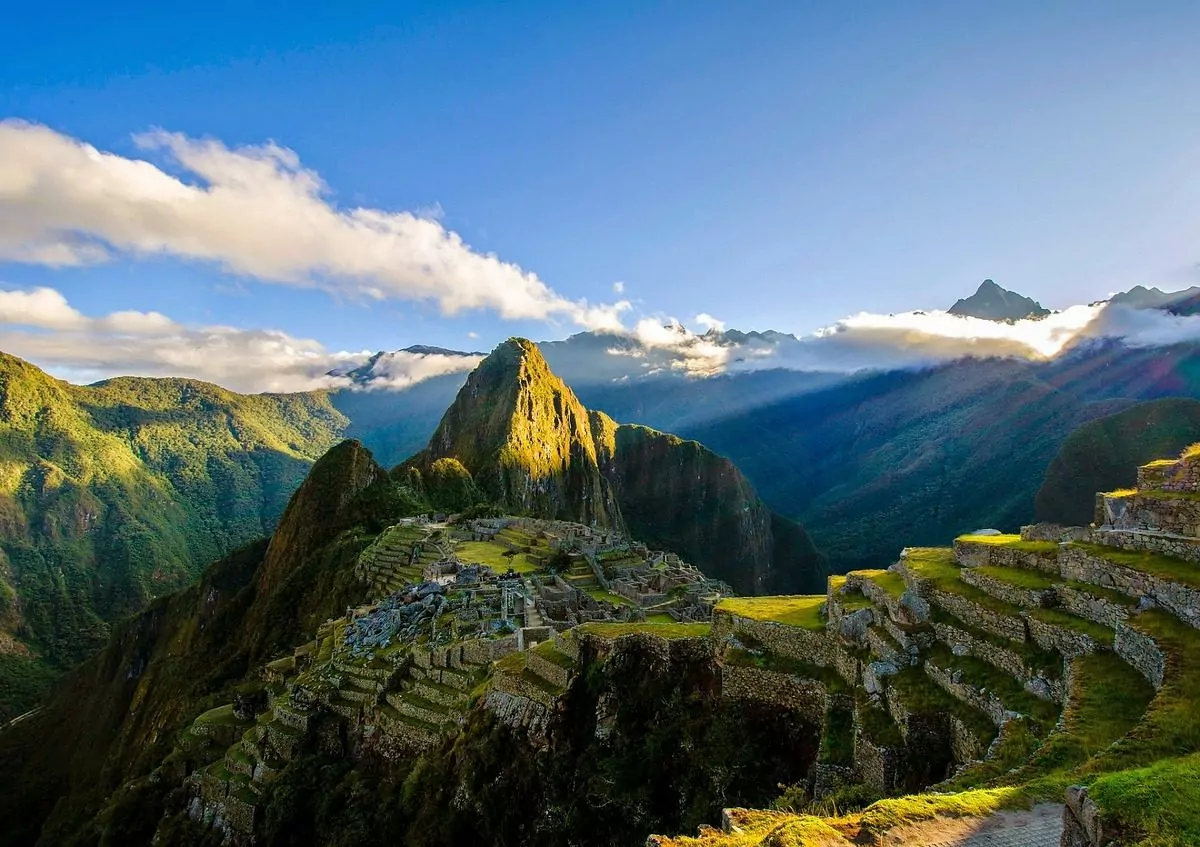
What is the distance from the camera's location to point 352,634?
36781 mm

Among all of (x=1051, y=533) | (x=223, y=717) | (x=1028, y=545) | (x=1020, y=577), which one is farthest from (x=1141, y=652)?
(x=223, y=717)

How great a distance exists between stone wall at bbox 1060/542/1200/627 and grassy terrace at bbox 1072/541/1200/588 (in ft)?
0.34

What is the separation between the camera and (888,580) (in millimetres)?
19203

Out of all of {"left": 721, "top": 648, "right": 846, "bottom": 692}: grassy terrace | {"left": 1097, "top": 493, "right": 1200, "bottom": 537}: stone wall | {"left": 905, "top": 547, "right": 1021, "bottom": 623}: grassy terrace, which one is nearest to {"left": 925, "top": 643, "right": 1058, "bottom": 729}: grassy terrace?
{"left": 905, "top": 547, "right": 1021, "bottom": 623}: grassy terrace

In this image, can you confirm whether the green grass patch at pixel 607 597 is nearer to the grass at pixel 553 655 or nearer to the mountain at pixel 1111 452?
the grass at pixel 553 655

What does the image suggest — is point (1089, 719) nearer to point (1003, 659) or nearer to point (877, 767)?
point (1003, 659)

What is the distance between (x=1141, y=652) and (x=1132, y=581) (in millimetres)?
1955

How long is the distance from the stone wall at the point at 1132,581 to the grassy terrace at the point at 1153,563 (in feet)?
0.34

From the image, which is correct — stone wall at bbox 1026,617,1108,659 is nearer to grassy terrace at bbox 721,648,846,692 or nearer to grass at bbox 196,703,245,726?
grassy terrace at bbox 721,648,846,692

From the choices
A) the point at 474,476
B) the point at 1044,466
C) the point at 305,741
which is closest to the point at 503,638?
the point at 305,741

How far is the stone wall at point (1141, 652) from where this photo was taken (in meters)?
10.1

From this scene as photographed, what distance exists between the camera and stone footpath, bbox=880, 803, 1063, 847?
24.7 feet

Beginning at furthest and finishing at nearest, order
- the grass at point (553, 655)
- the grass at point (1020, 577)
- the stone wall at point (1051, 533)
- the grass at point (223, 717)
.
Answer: the grass at point (223, 717), the grass at point (553, 655), the stone wall at point (1051, 533), the grass at point (1020, 577)

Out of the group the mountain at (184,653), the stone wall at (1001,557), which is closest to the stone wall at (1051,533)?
the stone wall at (1001,557)
